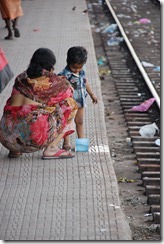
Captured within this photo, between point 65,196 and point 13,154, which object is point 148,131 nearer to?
point 13,154

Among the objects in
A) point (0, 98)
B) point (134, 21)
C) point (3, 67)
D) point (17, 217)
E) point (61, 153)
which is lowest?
point (134, 21)

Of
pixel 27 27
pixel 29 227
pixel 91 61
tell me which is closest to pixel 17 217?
pixel 29 227

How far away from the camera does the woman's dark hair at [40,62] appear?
25.3ft

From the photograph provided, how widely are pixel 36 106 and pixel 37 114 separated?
8 cm

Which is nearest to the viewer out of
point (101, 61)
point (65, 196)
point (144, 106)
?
point (65, 196)

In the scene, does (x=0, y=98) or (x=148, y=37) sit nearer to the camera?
(x=0, y=98)

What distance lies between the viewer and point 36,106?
7.85 m

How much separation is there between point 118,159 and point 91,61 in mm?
5334

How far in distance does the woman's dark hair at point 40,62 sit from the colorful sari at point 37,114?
0.24ft

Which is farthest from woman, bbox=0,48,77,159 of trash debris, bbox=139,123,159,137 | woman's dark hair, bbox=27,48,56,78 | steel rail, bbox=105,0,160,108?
steel rail, bbox=105,0,160,108

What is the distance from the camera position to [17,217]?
6602mm

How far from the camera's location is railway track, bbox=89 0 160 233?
366 inches

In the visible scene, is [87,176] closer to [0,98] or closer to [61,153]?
[61,153]

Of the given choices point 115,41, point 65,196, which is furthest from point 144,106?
point 115,41
